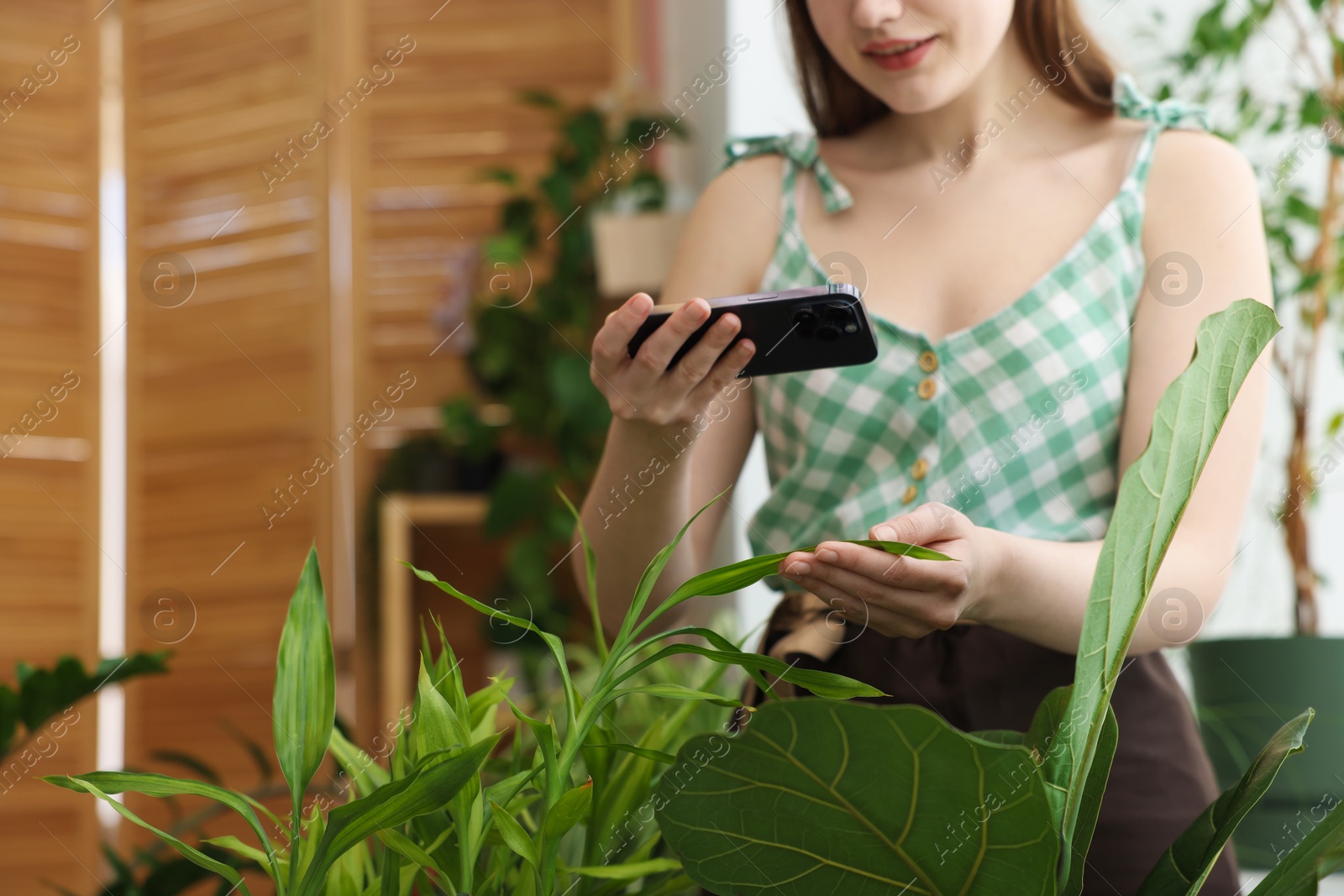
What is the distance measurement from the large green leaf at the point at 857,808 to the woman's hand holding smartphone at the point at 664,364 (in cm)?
28

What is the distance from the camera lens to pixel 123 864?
0.95 metres

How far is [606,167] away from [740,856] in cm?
222

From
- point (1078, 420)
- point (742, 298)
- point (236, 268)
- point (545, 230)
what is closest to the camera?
point (742, 298)

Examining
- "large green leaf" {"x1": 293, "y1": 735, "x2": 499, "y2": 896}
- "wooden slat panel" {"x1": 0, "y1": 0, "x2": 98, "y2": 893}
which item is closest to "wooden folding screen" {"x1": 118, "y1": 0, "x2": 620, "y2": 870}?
"wooden slat panel" {"x1": 0, "y1": 0, "x2": 98, "y2": 893}

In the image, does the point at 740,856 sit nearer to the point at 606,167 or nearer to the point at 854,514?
the point at 854,514

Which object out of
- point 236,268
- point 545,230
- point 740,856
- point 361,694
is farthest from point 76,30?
point 740,856

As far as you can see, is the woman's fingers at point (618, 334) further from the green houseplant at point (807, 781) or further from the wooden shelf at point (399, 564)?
the wooden shelf at point (399, 564)

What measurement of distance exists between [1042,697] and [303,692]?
0.45 meters

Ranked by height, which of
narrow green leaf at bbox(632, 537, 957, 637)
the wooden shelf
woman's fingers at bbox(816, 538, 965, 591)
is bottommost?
the wooden shelf

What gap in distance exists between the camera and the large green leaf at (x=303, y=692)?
47 cm

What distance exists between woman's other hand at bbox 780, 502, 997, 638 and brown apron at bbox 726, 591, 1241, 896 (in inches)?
7.3

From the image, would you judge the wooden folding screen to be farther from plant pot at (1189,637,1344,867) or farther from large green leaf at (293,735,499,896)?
large green leaf at (293,735,499,896)

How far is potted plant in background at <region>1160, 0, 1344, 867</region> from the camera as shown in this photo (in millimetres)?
1067

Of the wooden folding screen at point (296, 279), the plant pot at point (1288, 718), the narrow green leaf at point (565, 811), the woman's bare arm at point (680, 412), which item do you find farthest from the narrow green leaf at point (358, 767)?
the wooden folding screen at point (296, 279)
